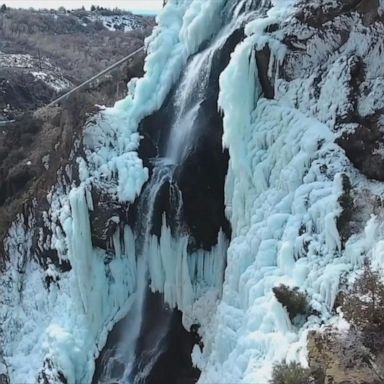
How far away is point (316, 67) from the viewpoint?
11266mm

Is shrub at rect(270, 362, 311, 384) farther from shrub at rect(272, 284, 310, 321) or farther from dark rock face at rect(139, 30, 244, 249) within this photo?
dark rock face at rect(139, 30, 244, 249)

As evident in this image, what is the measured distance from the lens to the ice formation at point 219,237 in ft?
30.7

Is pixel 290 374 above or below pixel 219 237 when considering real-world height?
below

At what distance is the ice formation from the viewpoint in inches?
368

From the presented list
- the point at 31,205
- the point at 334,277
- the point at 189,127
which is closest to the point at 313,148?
the point at 334,277

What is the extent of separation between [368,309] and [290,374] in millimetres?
1195

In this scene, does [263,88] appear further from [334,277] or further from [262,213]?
[334,277]

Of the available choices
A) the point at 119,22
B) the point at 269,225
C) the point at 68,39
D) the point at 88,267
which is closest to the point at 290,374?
the point at 269,225

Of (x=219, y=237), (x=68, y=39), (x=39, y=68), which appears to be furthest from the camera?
(x=68, y=39)

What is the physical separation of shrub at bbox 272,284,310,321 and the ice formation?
10 centimetres

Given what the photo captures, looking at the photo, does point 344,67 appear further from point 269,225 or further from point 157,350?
point 157,350

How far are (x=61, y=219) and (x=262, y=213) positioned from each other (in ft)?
15.2

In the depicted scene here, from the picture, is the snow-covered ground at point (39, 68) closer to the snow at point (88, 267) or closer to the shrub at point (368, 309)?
the snow at point (88, 267)

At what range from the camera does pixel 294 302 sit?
8.78 metres
